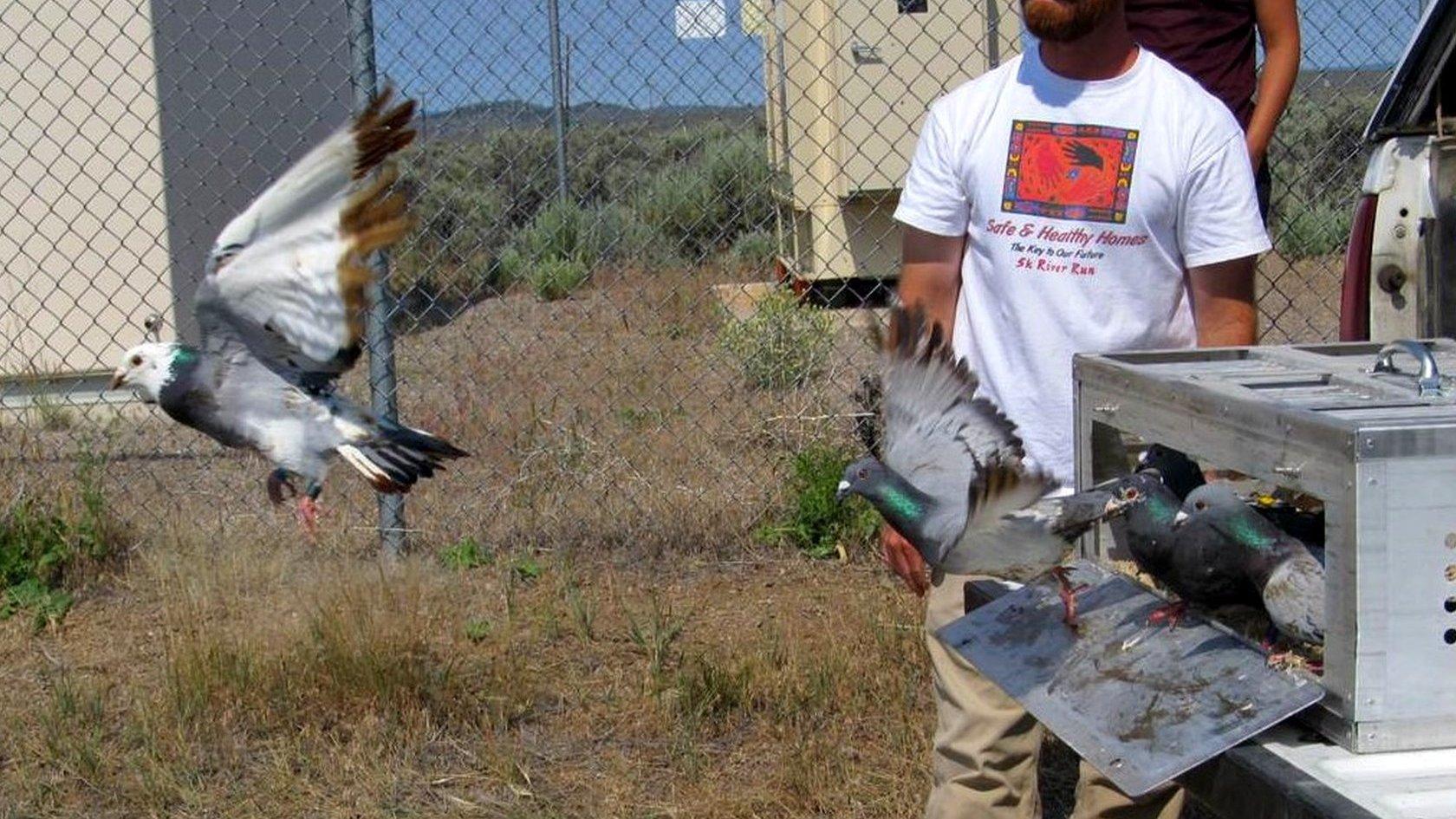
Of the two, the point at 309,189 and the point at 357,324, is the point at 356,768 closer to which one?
the point at 357,324

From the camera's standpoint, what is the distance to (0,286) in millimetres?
8047

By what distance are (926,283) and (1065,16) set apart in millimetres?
604

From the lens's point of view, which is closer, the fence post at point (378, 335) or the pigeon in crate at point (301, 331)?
the pigeon in crate at point (301, 331)

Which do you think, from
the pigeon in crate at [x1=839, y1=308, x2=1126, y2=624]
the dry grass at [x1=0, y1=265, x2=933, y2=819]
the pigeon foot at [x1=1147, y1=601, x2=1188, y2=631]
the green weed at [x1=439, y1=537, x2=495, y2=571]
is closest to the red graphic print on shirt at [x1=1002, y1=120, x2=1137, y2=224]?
the pigeon in crate at [x1=839, y1=308, x2=1126, y2=624]

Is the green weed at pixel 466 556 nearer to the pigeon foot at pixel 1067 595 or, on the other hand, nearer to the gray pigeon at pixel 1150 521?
the pigeon foot at pixel 1067 595

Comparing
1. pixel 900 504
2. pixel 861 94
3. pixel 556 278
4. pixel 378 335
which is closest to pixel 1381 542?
pixel 900 504

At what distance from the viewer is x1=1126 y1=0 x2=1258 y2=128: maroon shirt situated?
161 inches

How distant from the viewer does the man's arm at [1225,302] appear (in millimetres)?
3189

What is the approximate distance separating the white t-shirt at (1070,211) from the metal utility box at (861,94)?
5.07 metres

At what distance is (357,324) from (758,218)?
10029mm

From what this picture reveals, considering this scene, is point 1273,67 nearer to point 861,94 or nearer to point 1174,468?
point 1174,468

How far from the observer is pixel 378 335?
17.4 feet

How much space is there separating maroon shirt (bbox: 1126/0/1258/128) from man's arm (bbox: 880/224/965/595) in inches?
43.4

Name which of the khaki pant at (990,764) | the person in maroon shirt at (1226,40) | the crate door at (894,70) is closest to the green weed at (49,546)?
the khaki pant at (990,764)
